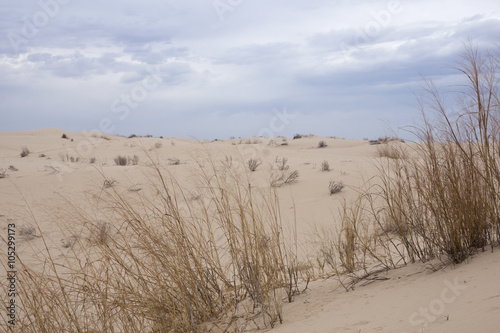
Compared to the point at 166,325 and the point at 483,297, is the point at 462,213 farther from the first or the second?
the point at 166,325

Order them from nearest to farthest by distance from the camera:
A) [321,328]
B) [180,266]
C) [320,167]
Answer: [321,328] < [180,266] < [320,167]

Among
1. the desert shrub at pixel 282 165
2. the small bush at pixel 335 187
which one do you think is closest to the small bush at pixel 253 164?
the desert shrub at pixel 282 165

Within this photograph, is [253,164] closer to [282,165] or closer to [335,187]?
[282,165]

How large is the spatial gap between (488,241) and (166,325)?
262 centimetres

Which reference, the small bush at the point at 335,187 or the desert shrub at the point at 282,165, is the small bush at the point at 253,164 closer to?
the desert shrub at the point at 282,165

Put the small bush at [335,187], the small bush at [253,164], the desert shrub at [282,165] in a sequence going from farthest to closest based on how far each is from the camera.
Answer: the small bush at [253,164] < the desert shrub at [282,165] < the small bush at [335,187]

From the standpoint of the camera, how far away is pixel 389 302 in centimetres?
270

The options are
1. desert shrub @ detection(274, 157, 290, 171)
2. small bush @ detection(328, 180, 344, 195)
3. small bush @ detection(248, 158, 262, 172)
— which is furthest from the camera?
small bush @ detection(248, 158, 262, 172)

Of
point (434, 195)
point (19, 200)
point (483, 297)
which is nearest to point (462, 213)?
point (434, 195)

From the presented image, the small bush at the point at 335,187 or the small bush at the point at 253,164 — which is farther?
the small bush at the point at 253,164

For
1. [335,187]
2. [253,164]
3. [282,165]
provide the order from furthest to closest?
[253,164] → [282,165] → [335,187]

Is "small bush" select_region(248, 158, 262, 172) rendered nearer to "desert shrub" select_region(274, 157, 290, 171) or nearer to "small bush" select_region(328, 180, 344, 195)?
"desert shrub" select_region(274, 157, 290, 171)

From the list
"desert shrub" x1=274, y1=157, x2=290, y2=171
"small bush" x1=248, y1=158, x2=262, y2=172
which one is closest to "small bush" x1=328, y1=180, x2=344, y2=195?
"desert shrub" x1=274, y1=157, x2=290, y2=171

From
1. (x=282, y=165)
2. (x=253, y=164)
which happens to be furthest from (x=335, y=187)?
(x=253, y=164)
